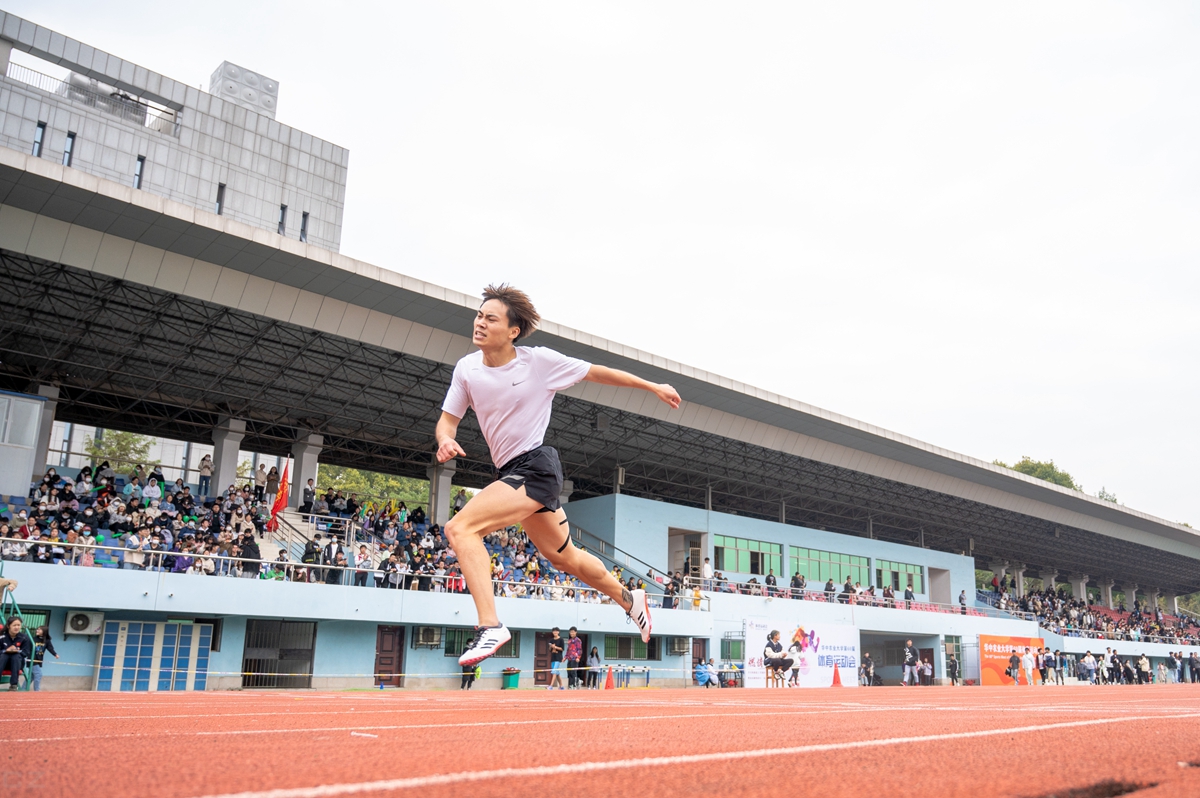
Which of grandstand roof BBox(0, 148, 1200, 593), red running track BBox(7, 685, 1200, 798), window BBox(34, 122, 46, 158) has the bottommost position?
red running track BBox(7, 685, 1200, 798)

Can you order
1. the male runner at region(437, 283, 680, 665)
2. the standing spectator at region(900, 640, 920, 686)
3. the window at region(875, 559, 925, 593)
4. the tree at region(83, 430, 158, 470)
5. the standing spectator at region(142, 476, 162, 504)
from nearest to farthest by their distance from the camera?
the male runner at region(437, 283, 680, 665), the standing spectator at region(142, 476, 162, 504), the standing spectator at region(900, 640, 920, 686), the window at region(875, 559, 925, 593), the tree at region(83, 430, 158, 470)

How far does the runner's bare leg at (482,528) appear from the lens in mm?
4812

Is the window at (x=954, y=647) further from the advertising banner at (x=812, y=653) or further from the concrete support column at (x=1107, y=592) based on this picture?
the concrete support column at (x=1107, y=592)

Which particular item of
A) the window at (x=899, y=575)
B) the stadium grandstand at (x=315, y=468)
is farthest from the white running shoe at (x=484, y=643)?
the window at (x=899, y=575)

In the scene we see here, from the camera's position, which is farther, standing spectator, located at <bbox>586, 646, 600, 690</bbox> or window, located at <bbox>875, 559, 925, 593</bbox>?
window, located at <bbox>875, 559, 925, 593</bbox>

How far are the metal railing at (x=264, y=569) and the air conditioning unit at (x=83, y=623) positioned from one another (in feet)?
5.13

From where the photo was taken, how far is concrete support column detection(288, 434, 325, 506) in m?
33.6

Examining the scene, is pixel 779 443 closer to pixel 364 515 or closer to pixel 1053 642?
pixel 364 515

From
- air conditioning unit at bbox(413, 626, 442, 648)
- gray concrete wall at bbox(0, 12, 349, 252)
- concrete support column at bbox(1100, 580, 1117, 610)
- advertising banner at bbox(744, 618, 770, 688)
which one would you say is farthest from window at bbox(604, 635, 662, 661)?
concrete support column at bbox(1100, 580, 1117, 610)

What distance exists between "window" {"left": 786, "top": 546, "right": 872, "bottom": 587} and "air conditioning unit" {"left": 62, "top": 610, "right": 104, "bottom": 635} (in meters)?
29.8

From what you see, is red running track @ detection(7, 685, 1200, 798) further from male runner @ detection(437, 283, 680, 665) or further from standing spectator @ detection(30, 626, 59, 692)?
standing spectator @ detection(30, 626, 59, 692)

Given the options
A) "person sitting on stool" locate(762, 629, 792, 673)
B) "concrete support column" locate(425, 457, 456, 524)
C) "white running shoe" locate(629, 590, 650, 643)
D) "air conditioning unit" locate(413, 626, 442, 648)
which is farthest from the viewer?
"concrete support column" locate(425, 457, 456, 524)

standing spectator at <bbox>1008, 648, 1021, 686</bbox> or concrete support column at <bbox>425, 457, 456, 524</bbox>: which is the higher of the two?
concrete support column at <bbox>425, 457, 456, 524</bbox>

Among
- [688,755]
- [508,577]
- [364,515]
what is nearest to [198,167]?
[364,515]
